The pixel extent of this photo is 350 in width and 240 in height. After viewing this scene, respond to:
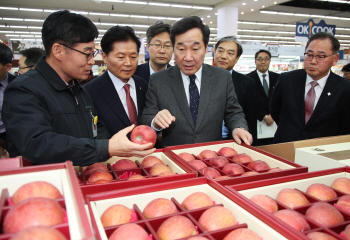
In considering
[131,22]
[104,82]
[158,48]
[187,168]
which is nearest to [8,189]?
[187,168]

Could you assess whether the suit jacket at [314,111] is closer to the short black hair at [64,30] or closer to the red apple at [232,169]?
the red apple at [232,169]

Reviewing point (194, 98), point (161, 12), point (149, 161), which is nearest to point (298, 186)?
point (149, 161)

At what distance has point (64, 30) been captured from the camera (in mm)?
1604

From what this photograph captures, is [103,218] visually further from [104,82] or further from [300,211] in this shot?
[104,82]

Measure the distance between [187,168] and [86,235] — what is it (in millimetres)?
871

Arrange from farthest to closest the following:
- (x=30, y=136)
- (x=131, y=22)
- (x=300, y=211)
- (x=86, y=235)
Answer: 1. (x=131, y=22)
2. (x=30, y=136)
3. (x=300, y=211)
4. (x=86, y=235)

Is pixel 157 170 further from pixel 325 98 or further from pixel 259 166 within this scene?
pixel 325 98

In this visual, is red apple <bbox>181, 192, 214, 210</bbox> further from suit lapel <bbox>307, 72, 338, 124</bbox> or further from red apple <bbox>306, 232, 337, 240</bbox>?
suit lapel <bbox>307, 72, 338, 124</bbox>

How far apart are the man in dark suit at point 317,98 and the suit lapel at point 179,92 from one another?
1.34 m

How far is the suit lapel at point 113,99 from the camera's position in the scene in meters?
2.30

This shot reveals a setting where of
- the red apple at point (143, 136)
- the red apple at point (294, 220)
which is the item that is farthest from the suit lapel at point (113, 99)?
the red apple at point (294, 220)

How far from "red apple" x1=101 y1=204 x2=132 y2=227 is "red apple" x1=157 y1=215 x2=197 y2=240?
0.15m

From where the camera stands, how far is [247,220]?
0.94 meters

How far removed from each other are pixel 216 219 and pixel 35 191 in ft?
2.26
